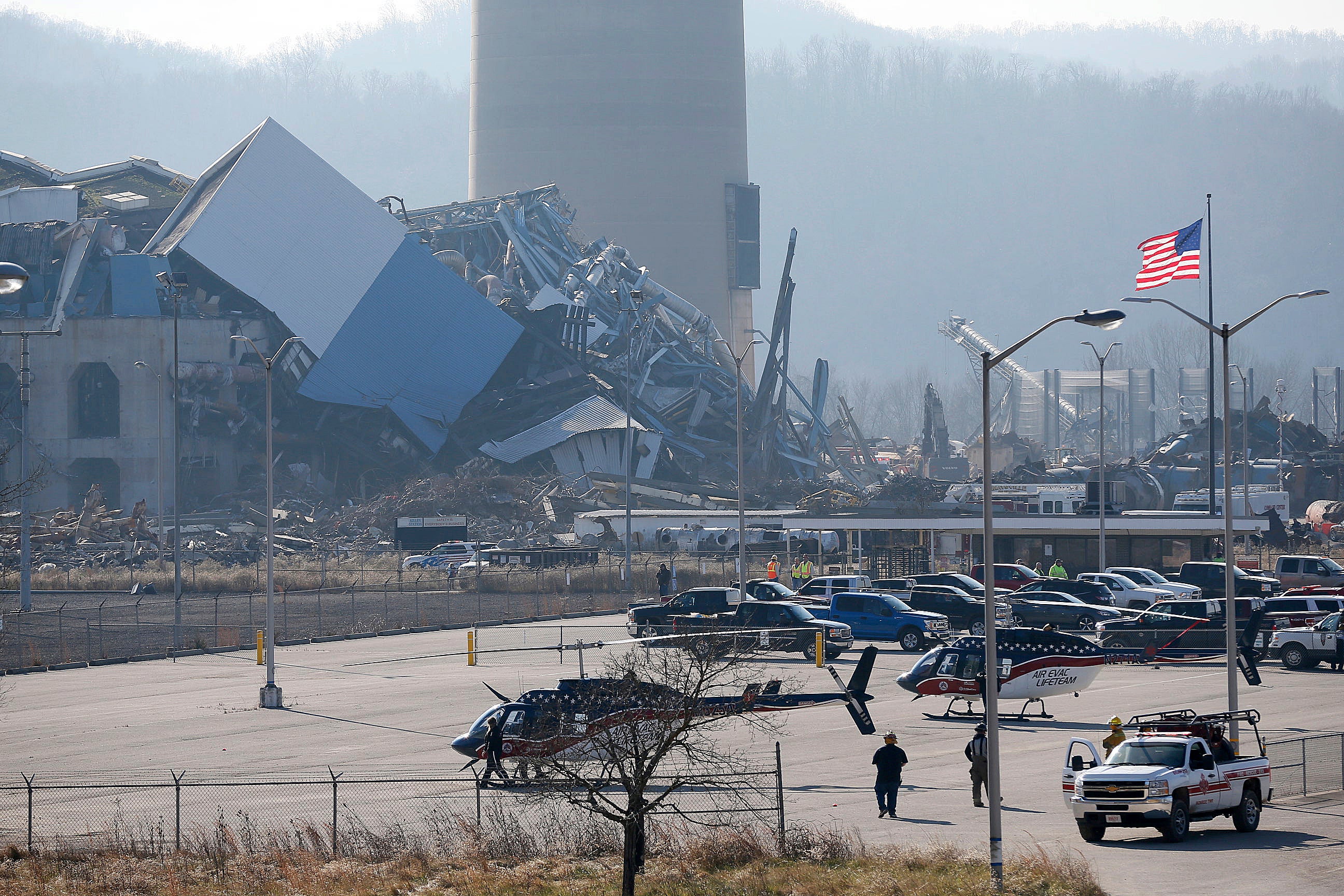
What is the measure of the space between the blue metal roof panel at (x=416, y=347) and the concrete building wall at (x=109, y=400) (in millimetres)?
7756

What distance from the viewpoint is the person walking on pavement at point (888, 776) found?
20797 millimetres

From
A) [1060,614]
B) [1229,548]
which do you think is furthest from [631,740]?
[1060,614]

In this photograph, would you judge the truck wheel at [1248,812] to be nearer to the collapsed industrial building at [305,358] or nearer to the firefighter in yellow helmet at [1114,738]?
the firefighter in yellow helmet at [1114,738]

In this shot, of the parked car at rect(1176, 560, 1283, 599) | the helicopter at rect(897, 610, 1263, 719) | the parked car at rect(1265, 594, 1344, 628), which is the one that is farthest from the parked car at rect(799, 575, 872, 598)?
the helicopter at rect(897, 610, 1263, 719)

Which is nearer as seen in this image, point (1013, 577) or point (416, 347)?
point (1013, 577)

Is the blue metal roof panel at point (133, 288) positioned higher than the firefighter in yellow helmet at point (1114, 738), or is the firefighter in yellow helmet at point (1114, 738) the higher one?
the blue metal roof panel at point (133, 288)

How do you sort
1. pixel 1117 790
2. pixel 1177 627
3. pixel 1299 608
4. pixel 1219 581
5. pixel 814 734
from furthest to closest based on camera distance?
pixel 1219 581, pixel 1299 608, pixel 1177 627, pixel 814 734, pixel 1117 790

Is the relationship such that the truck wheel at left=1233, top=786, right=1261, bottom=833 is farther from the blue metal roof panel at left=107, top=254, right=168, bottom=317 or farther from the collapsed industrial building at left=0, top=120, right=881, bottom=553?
the blue metal roof panel at left=107, top=254, right=168, bottom=317

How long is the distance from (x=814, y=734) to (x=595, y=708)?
27.0ft

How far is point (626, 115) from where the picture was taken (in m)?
141

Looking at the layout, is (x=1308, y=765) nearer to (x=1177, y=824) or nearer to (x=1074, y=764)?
(x=1074, y=764)

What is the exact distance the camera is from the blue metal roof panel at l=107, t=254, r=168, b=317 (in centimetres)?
9225

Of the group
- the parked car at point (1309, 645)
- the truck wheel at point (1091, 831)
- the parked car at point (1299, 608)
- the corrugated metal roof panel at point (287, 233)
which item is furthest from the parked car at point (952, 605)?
the corrugated metal roof panel at point (287, 233)

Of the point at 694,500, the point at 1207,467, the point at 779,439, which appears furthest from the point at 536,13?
the point at 1207,467
